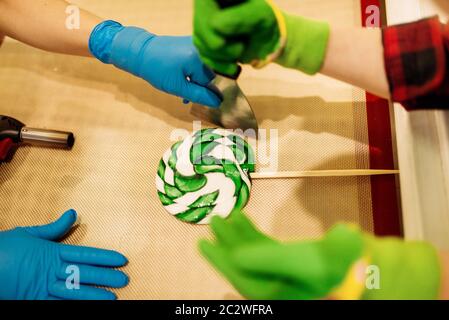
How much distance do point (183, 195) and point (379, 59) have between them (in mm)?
506

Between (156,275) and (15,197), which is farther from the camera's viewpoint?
(15,197)

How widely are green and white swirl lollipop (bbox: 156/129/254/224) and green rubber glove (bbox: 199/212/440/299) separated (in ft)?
0.94

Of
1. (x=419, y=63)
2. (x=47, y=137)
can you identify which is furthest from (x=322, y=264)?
(x=47, y=137)

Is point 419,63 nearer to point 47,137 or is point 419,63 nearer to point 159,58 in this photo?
point 159,58

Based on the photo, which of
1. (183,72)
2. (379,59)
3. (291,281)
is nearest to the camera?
(291,281)

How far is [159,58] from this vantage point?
825mm

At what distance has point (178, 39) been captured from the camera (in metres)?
0.84

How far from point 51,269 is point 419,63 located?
83cm

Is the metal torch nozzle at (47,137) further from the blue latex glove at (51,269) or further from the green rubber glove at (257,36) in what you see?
the green rubber glove at (257,36)

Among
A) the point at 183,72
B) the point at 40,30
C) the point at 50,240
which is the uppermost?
the point at 40,30

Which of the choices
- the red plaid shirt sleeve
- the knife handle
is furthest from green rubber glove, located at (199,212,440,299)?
the knife handle

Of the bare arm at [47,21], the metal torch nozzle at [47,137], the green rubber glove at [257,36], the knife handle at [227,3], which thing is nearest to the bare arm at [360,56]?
the green rubber glove at [257,36]

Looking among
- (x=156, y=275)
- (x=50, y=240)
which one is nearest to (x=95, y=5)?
(x=50, y=240)

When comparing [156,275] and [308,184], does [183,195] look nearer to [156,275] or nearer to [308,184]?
[156,275]
